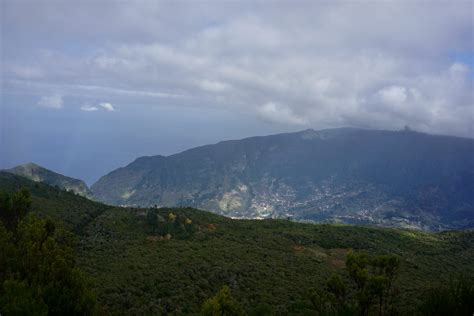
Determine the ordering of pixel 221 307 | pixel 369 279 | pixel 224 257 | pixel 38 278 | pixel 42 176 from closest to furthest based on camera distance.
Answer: pixel 38 278
pixel 221 307
pixel 369 279
pixel 224 257
pixel 42 176

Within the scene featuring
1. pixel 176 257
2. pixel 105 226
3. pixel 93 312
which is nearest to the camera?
pixel 93 312

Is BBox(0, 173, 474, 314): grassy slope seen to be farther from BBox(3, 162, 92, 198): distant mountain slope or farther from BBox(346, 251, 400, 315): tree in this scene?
BBox(3, 162, 92, 198): distant mountain slope

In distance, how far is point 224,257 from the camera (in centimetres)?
4344

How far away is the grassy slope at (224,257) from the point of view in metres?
31.6

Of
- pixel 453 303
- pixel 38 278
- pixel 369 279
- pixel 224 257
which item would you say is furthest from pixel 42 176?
pixel 453 303

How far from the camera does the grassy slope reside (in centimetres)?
3159

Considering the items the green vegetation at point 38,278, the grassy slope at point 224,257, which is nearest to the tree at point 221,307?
the green vegetation at point 38,278

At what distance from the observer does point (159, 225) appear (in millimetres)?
53062

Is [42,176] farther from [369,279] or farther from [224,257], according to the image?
[369,279]

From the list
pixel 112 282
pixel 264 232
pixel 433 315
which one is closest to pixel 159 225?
pixel 264 232

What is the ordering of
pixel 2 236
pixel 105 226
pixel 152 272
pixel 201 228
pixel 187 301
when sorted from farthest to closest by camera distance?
pixel 201 228 → pixel 105 226 → pixel 152 272 → pixel 187 301 → pixel 2 236

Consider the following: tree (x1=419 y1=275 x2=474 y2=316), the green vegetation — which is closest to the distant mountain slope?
the green vegetation

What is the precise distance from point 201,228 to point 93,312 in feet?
123

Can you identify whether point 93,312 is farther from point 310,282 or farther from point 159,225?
point 159,225
